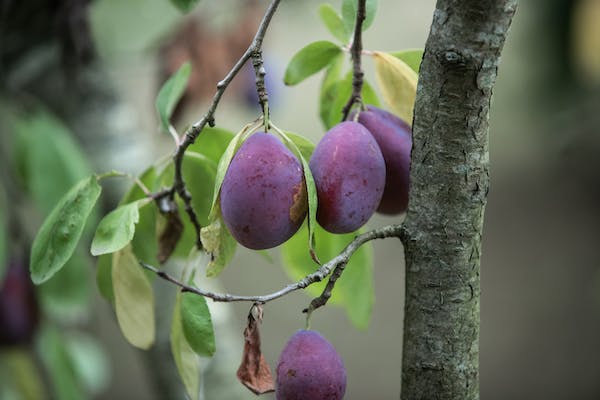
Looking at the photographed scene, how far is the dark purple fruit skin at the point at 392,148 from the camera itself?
0.42 m

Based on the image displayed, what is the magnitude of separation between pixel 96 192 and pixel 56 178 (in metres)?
0.35

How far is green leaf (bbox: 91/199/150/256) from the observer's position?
403mm

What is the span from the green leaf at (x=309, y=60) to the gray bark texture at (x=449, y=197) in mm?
85

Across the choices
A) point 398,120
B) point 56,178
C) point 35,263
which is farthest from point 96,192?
point 56,178

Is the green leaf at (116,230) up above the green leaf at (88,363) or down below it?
above

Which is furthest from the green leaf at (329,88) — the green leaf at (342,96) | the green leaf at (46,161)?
the green leaf at (46,161)

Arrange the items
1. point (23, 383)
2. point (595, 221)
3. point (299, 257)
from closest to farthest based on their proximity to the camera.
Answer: point (299, 257), point (23, 383), point (595, 221)

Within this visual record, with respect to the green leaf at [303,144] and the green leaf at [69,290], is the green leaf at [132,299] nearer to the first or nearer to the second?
the green leaf at [303,144]

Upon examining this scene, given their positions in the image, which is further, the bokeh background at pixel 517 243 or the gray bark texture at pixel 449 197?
the bokeh background at pixel 517 243

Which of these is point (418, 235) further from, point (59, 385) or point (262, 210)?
point (59, 385)

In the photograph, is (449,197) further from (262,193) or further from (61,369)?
(61,369)

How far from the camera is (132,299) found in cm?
44

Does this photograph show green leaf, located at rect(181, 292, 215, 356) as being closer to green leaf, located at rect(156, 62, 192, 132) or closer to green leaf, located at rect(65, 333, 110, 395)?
green leaf, located at rect(156, 62, 192, 132)

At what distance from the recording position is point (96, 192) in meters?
0.43
